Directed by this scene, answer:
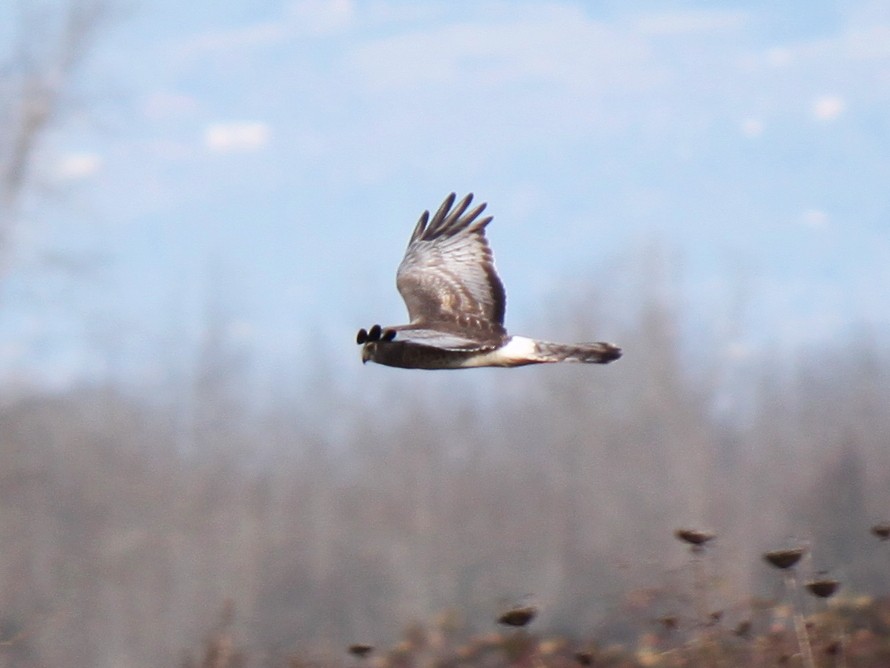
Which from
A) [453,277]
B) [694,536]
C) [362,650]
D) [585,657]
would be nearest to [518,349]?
[453,277]

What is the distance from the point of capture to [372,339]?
15.5ft

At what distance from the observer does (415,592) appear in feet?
50.4

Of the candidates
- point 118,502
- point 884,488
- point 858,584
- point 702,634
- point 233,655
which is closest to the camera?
point 702,634

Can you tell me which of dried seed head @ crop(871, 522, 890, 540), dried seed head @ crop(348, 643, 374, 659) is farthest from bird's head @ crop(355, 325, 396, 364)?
dried seed head @ crop(871, 522, 890, 540)

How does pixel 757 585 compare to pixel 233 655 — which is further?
pixel 757 585

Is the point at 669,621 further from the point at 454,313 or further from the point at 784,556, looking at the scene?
the point at 454,313

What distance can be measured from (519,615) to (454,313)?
310 centimetres

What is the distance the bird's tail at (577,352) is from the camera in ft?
18.8

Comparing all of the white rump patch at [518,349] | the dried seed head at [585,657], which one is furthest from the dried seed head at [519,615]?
the white rump patch at [518,349]

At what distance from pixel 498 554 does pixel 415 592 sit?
1.05 m

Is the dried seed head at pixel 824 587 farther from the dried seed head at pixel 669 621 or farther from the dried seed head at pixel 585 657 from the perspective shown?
the dried seed head at pixel 585 657

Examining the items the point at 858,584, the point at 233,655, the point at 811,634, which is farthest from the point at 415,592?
the point at 811,634

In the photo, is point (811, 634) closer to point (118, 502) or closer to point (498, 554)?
point (498, 554)

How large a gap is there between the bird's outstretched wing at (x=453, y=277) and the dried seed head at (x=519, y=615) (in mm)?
2678
